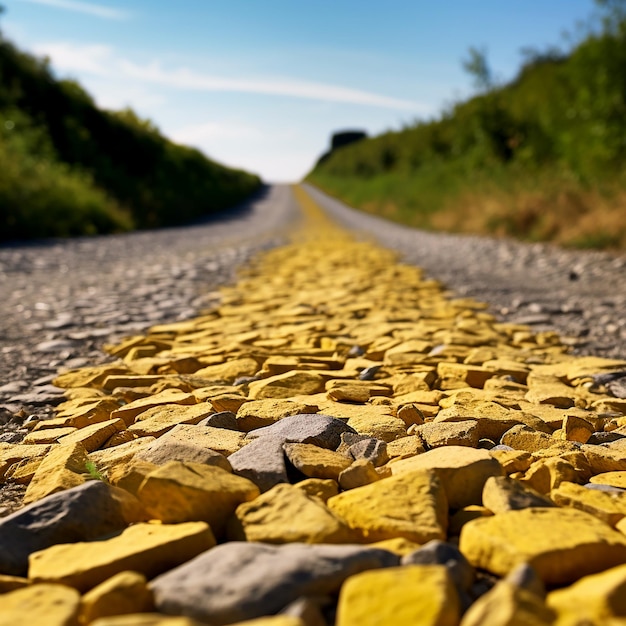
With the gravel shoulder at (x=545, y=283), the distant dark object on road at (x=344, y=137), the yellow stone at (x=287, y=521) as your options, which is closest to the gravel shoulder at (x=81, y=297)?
the yellow stone at (x=287, y=521)

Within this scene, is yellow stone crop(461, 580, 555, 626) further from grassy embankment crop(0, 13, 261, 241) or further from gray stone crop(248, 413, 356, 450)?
grassy embankment crop(0, 13, 261, 241)

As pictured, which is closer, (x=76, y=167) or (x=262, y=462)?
(x=262, y=462)

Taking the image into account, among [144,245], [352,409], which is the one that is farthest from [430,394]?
[144,245]

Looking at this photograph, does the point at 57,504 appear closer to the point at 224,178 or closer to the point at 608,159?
the point at 608,159

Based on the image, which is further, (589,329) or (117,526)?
(589,329)

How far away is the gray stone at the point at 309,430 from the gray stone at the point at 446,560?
0.67 m

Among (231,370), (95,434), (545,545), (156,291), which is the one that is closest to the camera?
(545,545)

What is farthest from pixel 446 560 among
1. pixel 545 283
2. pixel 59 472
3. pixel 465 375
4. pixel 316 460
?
pixel 545 283

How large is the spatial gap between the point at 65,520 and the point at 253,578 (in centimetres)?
51

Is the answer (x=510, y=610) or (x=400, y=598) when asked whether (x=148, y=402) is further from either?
(x=510, y=610)

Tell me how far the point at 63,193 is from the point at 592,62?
9.15 metres

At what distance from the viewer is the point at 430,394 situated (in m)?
2.43

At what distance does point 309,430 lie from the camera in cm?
193

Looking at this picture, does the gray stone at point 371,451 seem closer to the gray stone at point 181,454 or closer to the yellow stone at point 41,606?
the gray stone at point 181,454
